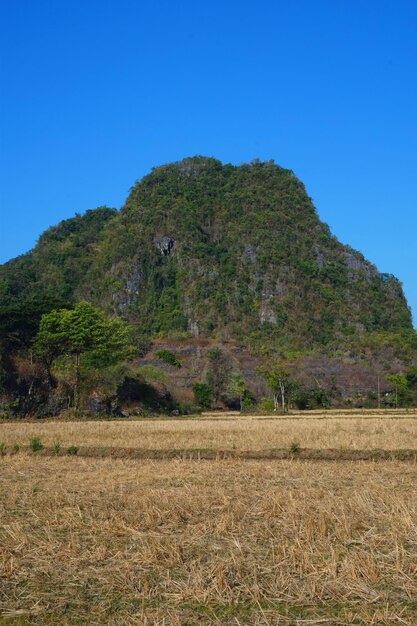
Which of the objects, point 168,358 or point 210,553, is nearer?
point 210,553

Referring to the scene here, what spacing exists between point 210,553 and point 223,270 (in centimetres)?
9602

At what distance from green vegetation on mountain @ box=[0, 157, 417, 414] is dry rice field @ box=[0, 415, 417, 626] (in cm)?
6767

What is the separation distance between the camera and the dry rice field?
A: 14.1ft

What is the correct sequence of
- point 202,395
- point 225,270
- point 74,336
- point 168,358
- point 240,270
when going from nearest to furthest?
1. point 74,336
2. point 202,395
3. point 168,358
4. point 240,270
5. point 225,270

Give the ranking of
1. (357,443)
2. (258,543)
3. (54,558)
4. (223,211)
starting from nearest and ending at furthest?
1. (54,558)
2. (258,543)
3. (357,443)
4. (223,211)

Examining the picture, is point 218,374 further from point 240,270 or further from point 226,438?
point 240,270

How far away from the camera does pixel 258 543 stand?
5.80 metres

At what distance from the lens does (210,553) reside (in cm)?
545

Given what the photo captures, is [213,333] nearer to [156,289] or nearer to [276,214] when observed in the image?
[156,289]

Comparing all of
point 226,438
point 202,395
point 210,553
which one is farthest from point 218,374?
point 210,553

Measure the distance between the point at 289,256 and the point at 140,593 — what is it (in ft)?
321

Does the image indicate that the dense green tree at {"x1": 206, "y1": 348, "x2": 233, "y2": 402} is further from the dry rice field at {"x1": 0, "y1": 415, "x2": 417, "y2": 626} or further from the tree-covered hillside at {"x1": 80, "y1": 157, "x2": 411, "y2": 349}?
the dry rice field at {"x1": 0, "y1": 415, "x2": 417, "y2": 626}

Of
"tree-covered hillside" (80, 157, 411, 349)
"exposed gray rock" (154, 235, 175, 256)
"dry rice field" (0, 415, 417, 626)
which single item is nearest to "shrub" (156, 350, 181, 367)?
"tree-covered hillside" (80, 157, 411, 349)

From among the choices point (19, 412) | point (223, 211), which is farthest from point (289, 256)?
point (19, 412)
